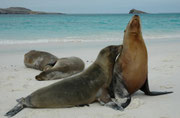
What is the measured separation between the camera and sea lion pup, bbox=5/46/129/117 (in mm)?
4066

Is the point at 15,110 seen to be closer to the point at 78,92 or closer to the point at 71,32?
the point at 78,92

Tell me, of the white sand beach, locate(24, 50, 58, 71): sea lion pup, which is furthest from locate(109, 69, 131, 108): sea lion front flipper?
locate(24, 50, 58, 71): sea lion pup

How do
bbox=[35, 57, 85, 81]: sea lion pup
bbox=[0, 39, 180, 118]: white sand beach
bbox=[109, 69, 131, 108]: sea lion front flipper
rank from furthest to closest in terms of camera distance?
bbox=[35, 57, 85, 81]: sea lion pup < bbox=[109, 69, 131, 108]: sea lion front flipper < bbox=[0, 39, 180, 118]: white sand beach

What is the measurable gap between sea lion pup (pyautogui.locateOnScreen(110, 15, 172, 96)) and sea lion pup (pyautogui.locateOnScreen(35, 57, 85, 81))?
243cm

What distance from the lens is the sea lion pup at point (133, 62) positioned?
445 centimetres

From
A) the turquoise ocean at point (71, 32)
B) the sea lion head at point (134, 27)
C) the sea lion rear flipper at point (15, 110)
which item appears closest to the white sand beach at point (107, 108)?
the sea lion rear flipper at point (15, 110)

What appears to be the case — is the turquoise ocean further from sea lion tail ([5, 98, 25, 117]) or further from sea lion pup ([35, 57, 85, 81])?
sea lion tail ([5, 98, 25, 117])

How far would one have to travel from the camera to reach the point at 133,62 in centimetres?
447

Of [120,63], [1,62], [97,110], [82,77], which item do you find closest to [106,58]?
[120,63]

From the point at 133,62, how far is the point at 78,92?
3.44ft

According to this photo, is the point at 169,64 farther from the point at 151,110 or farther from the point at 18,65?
the point at 18,65

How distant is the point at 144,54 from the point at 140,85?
52 centimetres

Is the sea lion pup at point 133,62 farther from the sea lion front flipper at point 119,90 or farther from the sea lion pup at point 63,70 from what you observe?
the sea lion pup at point 63,70

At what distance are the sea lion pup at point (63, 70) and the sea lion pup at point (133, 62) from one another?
7.97ft
